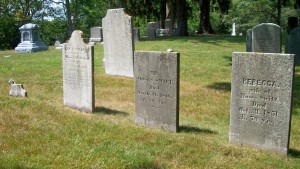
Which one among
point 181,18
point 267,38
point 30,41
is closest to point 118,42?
point 267,38

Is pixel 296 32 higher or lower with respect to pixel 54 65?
higher

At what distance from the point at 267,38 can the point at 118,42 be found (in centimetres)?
498

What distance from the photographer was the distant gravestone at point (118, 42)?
38.4ft

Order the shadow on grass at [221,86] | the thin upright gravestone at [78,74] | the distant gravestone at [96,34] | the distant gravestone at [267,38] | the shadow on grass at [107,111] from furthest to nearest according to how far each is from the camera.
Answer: the distant gravestone at [96,34], the distant gravestone at [267,38], the shadow on grass at [221,86], the shadow on grass at [107,111], the thin upright gravestone at [78,74]

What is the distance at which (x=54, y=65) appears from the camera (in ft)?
49.1

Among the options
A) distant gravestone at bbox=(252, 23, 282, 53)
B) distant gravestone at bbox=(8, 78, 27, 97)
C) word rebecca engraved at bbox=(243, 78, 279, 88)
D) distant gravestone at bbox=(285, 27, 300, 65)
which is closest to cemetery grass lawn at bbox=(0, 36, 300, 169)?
distant gravestone at bbox=(8, 78, 27, 97)

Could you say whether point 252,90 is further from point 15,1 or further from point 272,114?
point 15,1

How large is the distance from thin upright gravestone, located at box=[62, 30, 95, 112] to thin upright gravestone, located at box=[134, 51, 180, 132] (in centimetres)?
120

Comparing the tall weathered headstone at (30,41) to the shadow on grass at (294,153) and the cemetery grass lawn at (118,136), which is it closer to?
the cemetery grass lawn at (118,136)

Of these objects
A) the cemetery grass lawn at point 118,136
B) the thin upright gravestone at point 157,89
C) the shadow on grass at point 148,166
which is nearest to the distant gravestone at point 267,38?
the cemetery grass lawn at point 118,136

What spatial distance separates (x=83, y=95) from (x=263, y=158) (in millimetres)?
4034

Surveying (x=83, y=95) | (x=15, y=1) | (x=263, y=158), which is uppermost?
(x=15, y=1)

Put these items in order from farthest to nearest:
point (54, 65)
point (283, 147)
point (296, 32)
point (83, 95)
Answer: point (54, 65) < point (296, 32) < point (83, 95) < point (283, 147)

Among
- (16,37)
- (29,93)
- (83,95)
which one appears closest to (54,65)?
(29,93)
